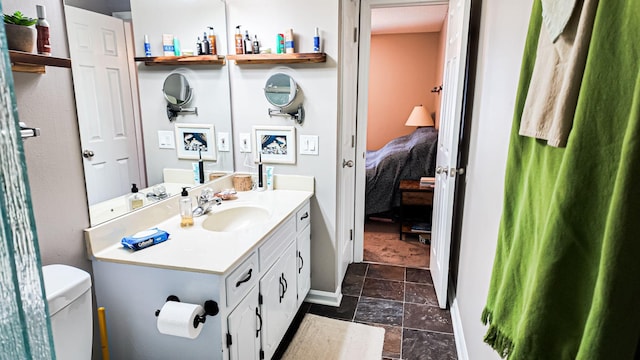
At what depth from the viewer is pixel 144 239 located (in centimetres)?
146

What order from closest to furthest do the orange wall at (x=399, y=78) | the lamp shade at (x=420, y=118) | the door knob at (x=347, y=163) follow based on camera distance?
1. the door knob at (x=347, y=163)
2. the lamp shade at (x=420, y=118)
3. the orange wall at (x=399, y=78)

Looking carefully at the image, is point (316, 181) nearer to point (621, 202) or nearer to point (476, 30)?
point (476, 30)

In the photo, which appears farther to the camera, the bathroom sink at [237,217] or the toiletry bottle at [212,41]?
the toiletry bottle at [212,41]

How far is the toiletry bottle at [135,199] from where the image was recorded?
1.62 m

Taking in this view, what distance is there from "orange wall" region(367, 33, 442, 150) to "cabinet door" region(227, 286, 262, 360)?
16.1 feet

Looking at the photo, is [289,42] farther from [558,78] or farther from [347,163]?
[558,78]

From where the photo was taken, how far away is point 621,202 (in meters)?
0.47

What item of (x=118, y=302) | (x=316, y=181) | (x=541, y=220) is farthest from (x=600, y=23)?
(x=316, y=181)

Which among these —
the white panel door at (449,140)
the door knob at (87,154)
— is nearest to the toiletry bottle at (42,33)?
the door knob at (87,154)

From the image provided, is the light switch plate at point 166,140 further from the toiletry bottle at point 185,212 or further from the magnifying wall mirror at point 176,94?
the toiletry bottle at point 185,212

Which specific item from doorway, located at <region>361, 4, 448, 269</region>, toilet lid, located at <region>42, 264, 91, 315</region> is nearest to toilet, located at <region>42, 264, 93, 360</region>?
toilet lid, located at <region>42, 264, 91, 315</region>

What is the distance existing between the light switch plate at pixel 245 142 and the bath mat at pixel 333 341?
1203mm

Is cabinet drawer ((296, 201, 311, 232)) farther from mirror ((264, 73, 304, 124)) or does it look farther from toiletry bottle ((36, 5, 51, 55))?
toiletry bottle ((36, 5, 51, 55))

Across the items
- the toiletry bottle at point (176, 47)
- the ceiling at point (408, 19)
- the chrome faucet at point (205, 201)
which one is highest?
the ceiling at point (408, 19)
